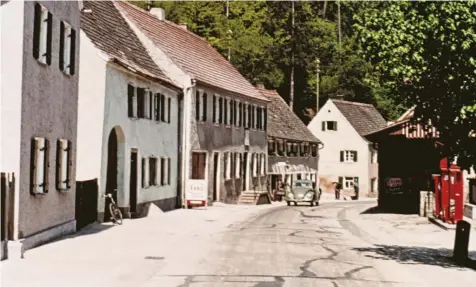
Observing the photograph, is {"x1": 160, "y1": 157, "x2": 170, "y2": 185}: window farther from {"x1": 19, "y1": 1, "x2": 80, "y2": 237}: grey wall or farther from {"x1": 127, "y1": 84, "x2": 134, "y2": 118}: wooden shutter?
{"x1": 19, "y1": 1, "x2": 80, "y2": 237}: grey wall

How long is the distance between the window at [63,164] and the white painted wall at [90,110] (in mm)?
5943

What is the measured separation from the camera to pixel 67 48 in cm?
2348

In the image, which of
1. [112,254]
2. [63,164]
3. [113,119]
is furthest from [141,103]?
[112,254]

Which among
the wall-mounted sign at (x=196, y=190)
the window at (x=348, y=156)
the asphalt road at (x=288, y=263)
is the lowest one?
the asphalt road at (x=288, y=263)

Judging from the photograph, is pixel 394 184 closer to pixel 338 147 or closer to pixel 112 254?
pixel 112 254

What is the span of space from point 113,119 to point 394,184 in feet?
57.9

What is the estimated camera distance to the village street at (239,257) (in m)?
15.4

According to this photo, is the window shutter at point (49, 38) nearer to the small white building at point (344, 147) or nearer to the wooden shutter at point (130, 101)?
the wooden shutter at point (130, 101)

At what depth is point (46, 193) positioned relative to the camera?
21.3 m

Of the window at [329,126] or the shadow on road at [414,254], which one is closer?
the shadow on road at [414,254]

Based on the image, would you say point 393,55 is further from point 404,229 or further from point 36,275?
point 404,229

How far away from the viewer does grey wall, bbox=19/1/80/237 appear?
19.1 meters

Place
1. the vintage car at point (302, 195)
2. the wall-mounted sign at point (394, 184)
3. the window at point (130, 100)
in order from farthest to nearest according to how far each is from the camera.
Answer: the vintage car at point (302, 195)
the wall-mounted sign at point (394, 184)
the window at point (130, 100)

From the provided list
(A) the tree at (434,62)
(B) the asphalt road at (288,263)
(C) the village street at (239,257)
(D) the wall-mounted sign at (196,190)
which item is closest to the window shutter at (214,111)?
(D) the wall-mounted sign at (196,190)
